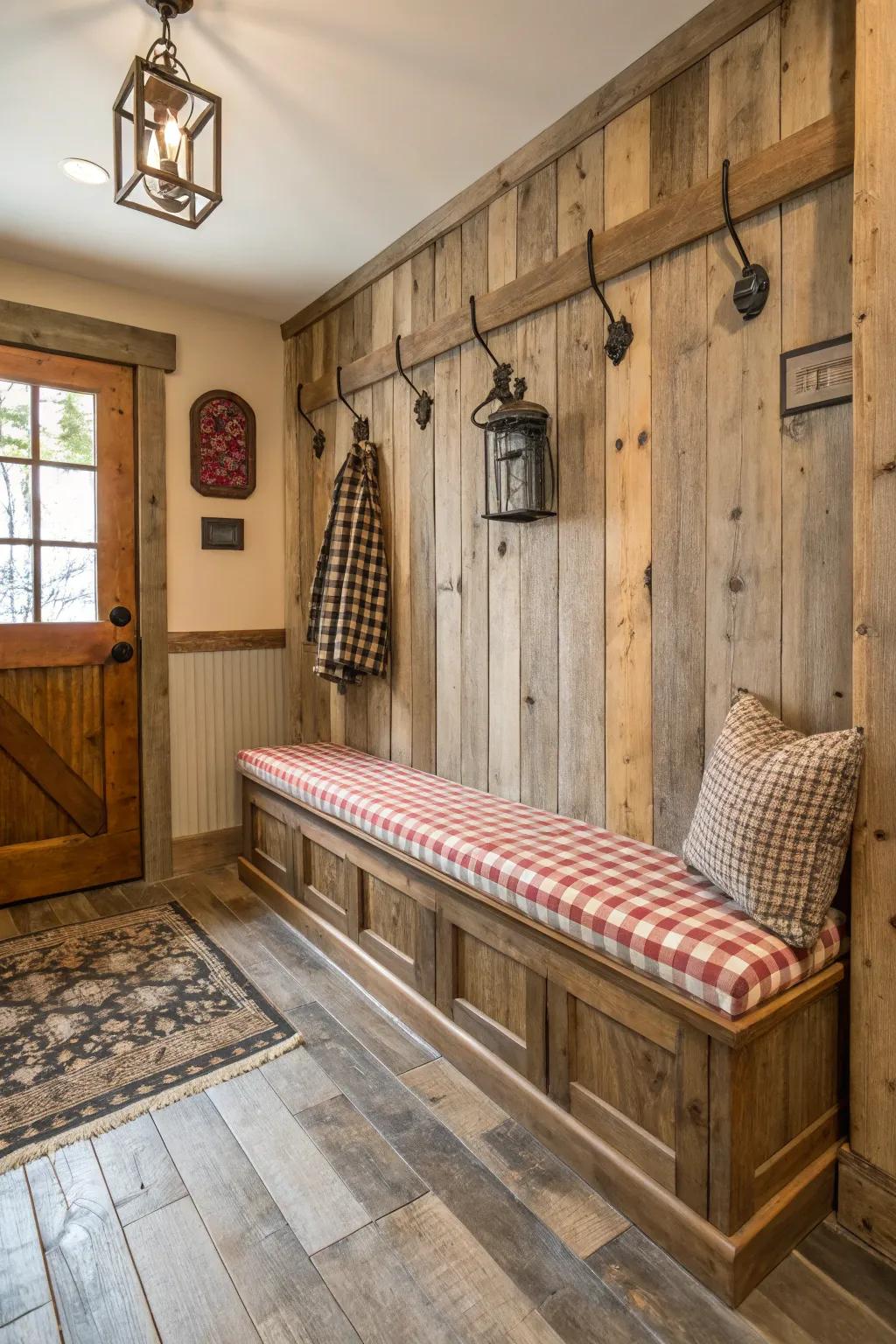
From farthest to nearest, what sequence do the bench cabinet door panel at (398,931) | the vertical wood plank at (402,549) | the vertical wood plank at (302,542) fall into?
the vertical wood plank at (302,542) → the vertical wood plank at (402,549) → the bench cabinet door panel at (398,931)

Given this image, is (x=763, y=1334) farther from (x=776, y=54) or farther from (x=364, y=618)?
(x=776, y=54)

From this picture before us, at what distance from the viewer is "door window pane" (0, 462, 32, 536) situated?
9.31 ft

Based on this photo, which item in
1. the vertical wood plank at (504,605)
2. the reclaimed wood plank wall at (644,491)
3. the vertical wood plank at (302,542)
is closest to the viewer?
the reclaimed wood plank wall at (644,491)

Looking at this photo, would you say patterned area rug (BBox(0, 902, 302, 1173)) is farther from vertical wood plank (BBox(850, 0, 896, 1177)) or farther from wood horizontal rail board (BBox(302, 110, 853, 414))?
wood horizontal rail board (BBox(302, 110, 853, 414))

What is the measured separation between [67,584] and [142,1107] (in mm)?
1991

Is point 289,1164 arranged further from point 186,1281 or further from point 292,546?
point 292,546

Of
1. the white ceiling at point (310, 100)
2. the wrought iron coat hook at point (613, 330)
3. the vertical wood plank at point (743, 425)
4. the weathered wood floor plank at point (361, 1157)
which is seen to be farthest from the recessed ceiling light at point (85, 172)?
the weathered wood floor plank at point (361, 1157)

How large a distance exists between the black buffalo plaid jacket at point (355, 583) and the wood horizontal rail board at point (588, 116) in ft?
2.34

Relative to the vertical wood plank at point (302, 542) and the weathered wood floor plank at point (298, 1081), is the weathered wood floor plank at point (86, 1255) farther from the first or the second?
the vertical wood plank at point (302, 542)

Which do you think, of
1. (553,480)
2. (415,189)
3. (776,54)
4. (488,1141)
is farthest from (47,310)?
(488,1141)

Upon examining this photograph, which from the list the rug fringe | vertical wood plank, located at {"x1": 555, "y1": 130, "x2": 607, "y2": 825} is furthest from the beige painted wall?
the rug fringe

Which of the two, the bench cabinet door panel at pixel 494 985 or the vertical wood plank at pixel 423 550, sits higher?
the vertical wood plank at pixel 423 550

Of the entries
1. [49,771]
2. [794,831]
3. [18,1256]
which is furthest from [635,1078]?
[49,771]

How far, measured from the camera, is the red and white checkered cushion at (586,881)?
1290mm
